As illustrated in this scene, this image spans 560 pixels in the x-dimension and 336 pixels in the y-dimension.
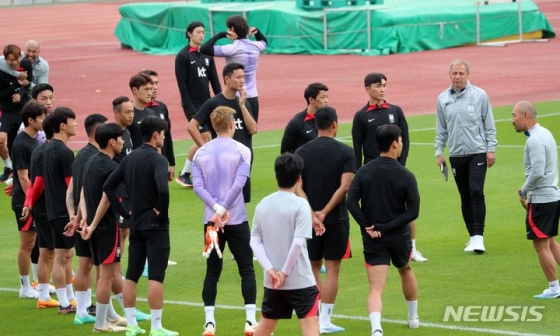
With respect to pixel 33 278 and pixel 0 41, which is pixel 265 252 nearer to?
pixel 33 278

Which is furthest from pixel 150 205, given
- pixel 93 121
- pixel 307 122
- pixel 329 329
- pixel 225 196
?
pixel 307 122

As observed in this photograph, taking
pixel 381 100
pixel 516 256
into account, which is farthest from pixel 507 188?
pixel 381 100

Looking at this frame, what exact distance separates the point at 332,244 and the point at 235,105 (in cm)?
276

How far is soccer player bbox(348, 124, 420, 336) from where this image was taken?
10305 mm

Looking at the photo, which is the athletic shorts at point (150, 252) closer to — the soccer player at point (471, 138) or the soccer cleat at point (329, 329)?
the soccer cleat at point (329, 329)

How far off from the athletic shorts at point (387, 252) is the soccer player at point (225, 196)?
1.17 meters

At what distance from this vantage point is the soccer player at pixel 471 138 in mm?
14000

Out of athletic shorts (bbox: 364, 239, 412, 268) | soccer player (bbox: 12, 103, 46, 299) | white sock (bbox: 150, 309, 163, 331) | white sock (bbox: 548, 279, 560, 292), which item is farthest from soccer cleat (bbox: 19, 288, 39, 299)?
white sock (bbox: 548, 279, 560, 292)

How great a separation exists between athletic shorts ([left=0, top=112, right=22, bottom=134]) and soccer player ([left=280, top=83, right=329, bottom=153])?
8.28m

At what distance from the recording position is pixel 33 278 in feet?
44.8

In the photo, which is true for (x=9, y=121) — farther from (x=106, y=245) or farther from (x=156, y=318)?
(x=156, y=318)

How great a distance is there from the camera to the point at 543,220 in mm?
11820

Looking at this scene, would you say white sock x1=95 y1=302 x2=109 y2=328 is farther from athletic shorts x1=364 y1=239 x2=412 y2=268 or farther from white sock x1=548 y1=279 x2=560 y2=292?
white sock x1=548 y1=279 x2=560 y2=292

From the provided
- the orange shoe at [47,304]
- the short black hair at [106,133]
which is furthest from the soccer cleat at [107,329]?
the short black hair at [106,133]
